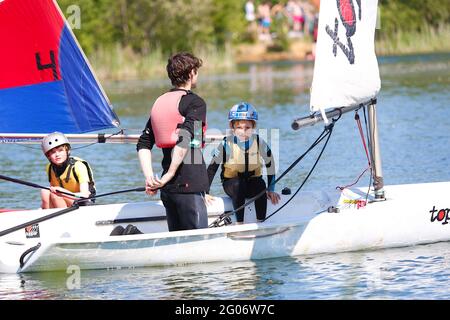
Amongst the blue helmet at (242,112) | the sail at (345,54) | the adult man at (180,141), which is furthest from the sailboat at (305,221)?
the blue helmet at (242,112)

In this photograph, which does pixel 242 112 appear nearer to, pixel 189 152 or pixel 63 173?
pixel 189 152

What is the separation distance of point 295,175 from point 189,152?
591cm

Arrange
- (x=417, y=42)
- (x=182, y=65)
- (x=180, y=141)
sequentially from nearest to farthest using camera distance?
(x=182, y=65) → (x=180, y=141) → (x=417, y=42)

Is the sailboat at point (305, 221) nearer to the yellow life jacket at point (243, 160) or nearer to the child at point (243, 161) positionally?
the child at point (243, 161)

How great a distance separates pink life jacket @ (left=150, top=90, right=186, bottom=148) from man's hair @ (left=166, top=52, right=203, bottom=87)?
14 cm

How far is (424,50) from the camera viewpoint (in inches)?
1542

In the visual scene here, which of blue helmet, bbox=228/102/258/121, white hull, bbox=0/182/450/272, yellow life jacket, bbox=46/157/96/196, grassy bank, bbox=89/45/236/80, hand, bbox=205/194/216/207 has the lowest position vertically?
grassy bank, bbox=89/45/236/80

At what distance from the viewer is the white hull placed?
32.1 ft

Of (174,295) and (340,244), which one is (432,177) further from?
(174,295)

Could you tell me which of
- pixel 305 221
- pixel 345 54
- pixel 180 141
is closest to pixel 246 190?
pixel 305 221

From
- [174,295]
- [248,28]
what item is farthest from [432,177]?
[248,28]

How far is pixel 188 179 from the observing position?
30.9 feet

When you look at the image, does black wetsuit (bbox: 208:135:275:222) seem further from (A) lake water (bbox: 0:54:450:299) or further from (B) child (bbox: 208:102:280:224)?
(A) lake water (bbox: 0:54:450:299)

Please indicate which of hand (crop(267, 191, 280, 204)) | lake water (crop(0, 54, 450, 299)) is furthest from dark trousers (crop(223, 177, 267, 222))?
lake water (crop(0, 54, 450, 299))
